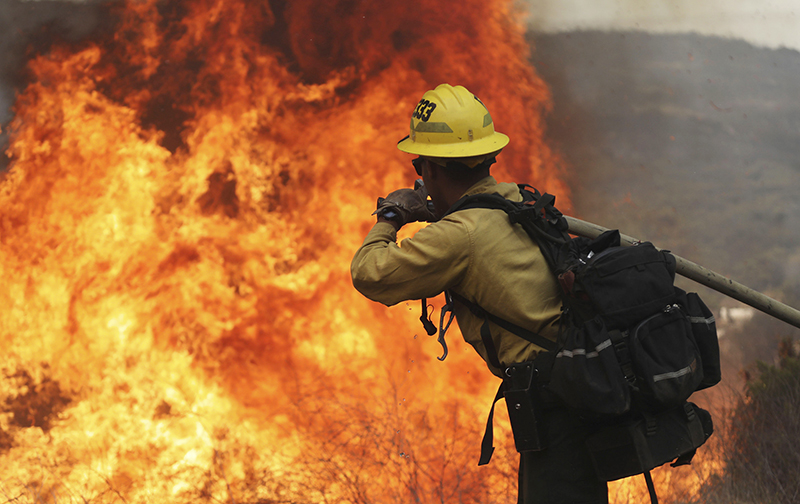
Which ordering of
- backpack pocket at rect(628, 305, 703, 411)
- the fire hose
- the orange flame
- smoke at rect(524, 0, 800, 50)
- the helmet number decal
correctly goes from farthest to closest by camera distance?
smoke at rect(524, 0, 800, 50), the orange flame, the fire hose, the helmet number decal, backpack pocket at rect(628, 305, 703, 411)

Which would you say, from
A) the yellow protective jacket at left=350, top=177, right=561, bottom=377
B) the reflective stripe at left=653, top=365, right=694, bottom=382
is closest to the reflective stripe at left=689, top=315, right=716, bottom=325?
the reflective stripe at left=653, top=365, right=694, bottom=382

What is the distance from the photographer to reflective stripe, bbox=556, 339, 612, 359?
2285 millimetres

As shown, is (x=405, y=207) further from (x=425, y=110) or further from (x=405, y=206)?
(x=425, y=110)

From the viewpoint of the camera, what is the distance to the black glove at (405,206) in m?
2.66

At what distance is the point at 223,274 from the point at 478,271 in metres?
3.79

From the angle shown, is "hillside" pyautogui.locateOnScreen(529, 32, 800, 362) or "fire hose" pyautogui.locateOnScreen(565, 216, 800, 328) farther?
"hillside" pyautogui.locateOnScreen(529, 32, 800, 362)

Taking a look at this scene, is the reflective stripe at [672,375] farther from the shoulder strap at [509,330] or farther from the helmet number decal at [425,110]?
the helmet number decal at [425,110]

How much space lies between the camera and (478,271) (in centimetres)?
238

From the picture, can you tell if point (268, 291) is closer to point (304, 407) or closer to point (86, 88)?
point (304, 407)

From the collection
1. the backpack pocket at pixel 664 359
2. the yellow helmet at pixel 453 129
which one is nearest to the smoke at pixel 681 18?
the yellow helmet at pixel 453 129

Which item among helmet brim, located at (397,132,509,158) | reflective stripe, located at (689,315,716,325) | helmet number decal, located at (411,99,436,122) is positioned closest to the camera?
reflective stripe, located at (689,315,716,325)

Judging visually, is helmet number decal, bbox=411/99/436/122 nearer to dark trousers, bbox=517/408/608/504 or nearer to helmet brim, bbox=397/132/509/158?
helmet brim, bbox=397/132/509/158

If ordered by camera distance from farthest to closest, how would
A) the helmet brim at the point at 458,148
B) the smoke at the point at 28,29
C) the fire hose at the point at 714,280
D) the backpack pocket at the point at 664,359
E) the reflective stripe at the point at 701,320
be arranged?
the smoke at the point at 28,29 < the fire hose at the point at 714,280 < the helmet brim at the point at 458,148 < the reflective stripe at the point at 701,320 < the backpack pocket at the point at 664,359

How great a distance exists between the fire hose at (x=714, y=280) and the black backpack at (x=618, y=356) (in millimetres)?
799
